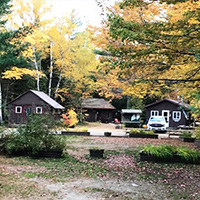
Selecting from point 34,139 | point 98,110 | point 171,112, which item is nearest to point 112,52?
point 34,139

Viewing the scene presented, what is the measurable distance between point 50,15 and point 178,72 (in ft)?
56.2

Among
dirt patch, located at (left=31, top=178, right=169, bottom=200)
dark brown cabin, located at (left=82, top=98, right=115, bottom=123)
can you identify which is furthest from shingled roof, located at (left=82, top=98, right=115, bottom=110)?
dirt patch, located at (left=31, top=178, right=169, bottom=200)

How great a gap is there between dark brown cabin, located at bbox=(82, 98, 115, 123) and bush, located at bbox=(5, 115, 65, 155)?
27391 millimetres

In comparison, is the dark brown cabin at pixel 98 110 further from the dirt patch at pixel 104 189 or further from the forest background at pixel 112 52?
the dirt patch at pixel 104 189

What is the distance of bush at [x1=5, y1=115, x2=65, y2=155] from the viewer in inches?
355

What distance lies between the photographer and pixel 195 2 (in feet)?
24.1

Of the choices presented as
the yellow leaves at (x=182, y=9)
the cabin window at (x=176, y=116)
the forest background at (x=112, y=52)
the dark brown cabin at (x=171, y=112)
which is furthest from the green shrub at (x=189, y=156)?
the cabin window at (x=176, y=116)

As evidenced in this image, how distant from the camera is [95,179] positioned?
20.2 ft

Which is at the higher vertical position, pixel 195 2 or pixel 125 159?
pixel 195 2

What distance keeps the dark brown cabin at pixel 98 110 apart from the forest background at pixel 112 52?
9.90 feet

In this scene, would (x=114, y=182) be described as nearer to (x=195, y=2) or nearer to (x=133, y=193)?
(x=133, y=193)

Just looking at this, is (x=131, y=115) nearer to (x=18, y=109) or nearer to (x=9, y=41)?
(x=18, y=109)

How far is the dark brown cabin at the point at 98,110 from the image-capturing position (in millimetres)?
37156

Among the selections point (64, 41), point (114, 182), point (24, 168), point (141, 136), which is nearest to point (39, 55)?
point (64, 41)
